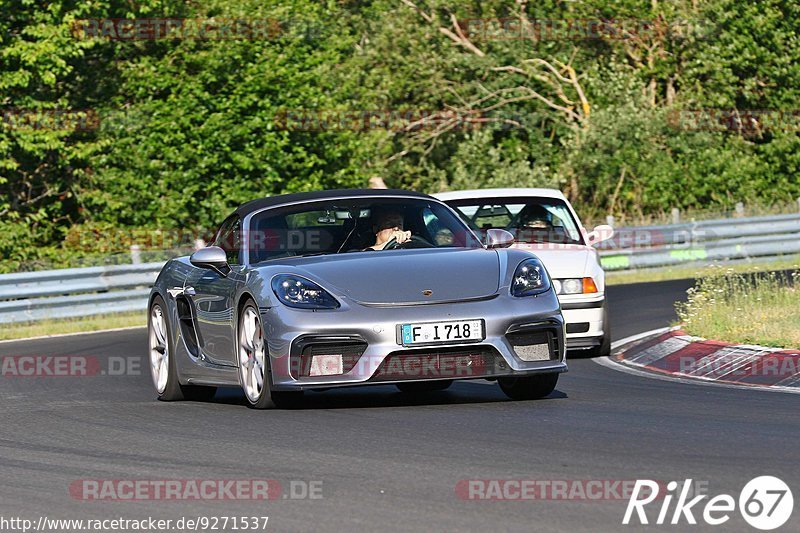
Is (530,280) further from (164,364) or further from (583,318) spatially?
(583,318)

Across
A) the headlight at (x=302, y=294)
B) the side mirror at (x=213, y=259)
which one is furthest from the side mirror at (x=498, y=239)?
the side mirror at (x=213, y=259)

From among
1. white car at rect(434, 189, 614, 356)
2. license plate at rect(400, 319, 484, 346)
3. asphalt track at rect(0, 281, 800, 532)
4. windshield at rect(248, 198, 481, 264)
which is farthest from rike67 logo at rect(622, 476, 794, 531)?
white car at rect(434, 189, 614, 356)

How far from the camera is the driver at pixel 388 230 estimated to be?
1054cm

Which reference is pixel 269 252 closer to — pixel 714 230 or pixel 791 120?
pixel 714 230

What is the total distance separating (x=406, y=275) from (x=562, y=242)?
18.7 ft

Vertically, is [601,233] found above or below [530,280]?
below

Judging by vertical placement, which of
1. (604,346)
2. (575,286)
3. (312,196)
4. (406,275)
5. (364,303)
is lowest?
(604,346)

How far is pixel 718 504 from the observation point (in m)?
6.03

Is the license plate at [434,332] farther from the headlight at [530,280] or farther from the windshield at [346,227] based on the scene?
the windshield at [346,227]

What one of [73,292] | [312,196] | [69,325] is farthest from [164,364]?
[73,292]

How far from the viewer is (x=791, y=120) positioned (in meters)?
40.7

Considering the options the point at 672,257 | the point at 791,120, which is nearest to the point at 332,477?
the point at 672,257

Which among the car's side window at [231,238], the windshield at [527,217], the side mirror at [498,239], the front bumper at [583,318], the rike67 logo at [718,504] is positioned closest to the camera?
the rike67 logo at [718,504]

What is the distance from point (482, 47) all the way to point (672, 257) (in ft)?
50.2
